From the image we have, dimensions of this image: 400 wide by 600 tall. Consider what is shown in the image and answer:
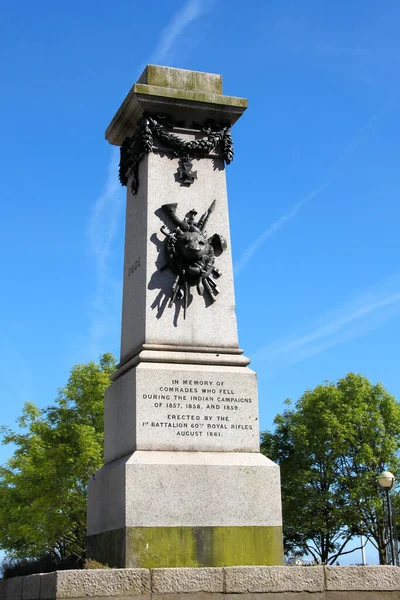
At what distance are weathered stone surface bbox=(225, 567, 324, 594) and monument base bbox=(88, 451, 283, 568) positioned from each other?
1055 mm

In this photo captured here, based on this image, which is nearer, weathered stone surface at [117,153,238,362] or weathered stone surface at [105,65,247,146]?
weathered stone surface at [117,153,238,362]

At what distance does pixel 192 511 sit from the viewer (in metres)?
11.6

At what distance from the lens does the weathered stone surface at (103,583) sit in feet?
31.5

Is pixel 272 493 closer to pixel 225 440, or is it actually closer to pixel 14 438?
pixel 225 440

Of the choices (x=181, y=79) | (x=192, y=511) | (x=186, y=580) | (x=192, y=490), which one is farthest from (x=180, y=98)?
(x=186, y=580)

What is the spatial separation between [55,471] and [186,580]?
26.9 meters

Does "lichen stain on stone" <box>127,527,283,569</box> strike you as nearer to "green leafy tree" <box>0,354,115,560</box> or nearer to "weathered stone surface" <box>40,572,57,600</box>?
"weathered stone surface" <box>40,572,57,600</box>

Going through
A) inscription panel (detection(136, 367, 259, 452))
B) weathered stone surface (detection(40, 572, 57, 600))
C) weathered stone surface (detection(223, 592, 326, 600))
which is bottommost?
weathered stone surface (detection(223, 592, 326, 600))

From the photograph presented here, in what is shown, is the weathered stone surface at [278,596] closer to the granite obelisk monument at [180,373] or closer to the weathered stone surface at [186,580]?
the weathered stone surface at [186,580]

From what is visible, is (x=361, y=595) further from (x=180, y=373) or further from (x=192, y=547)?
(x=180, y=373)

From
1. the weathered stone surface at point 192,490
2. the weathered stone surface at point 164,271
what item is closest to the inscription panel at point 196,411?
the weathered stone surface at point 192,490

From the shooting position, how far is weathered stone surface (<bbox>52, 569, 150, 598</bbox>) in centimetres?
959

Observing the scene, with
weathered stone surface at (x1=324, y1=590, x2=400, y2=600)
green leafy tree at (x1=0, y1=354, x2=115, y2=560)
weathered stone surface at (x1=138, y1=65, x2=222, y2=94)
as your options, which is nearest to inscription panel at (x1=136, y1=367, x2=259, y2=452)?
weathered stone surface at (x1=324, y1=590, x2=400, y2=600)

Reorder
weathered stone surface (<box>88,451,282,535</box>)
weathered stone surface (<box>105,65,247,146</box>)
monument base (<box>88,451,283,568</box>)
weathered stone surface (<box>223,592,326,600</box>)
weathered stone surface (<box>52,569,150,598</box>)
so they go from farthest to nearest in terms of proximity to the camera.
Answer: weathered stone surface (<box>105,65,247,146</box>) → weathered stone surface (<box>88,451,282,535</box>) → monument base (<box>88,451,283,568</box>) → weathered stone surface (<box>223,592,326,600</box>) → weathered stone surface (<box>52,569,150,598</box>)
